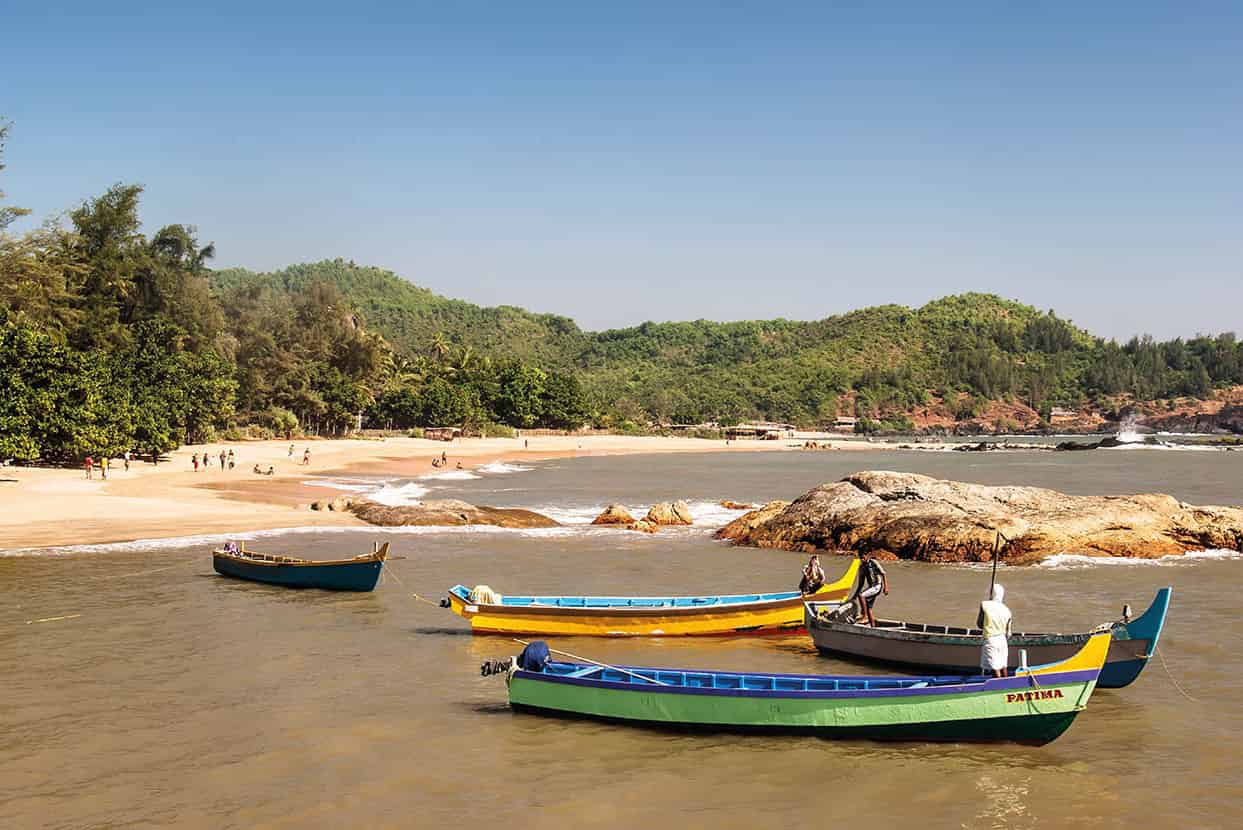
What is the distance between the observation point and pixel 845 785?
39.8 feet

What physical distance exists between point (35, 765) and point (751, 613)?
1214 cm

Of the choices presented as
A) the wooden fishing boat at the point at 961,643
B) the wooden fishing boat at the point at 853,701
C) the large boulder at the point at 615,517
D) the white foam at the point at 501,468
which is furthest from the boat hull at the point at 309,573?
the white foam at the point at 501,468

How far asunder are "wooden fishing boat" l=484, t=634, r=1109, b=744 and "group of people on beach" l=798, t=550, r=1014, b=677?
2.13ft

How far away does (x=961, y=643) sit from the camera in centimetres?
1586

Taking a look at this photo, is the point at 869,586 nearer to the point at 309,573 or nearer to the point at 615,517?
the point at 309,573

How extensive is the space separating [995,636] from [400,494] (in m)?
41.7

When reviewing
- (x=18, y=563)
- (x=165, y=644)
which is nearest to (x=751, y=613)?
(x=165, y=644)

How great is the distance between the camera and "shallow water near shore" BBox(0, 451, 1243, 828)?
37.7ft

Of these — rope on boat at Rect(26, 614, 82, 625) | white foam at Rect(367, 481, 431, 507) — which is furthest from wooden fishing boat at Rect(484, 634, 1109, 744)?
white foam at Rect(367, 481, 431, 507)

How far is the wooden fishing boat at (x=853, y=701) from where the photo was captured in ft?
42.0

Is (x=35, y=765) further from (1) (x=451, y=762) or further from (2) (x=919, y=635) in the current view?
(2) (x=919, y=635)

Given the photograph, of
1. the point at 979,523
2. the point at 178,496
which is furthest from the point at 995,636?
the point at 178,496

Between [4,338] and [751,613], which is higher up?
[4,338]

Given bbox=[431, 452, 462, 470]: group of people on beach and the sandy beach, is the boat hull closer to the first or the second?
the sandy beach
